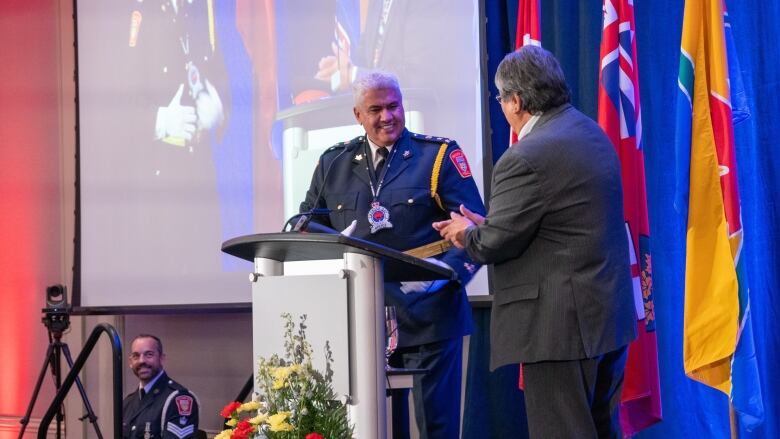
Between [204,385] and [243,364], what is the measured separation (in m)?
0.27

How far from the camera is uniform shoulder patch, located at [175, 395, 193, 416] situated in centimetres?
434

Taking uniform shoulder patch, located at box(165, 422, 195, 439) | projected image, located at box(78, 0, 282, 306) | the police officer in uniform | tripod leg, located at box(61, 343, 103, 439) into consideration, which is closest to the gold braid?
the police officer in uniform

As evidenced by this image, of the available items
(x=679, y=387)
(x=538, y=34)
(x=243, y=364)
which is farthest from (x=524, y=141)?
(x=243, y=364)

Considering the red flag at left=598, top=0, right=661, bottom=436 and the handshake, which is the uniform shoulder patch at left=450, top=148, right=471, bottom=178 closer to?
the red flag at left=598, top=0, right=661, bottom=436

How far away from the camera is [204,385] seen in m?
5.22

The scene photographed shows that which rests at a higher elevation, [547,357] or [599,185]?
[599,185]

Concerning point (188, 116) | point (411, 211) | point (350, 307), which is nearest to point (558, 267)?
point (350, 307)

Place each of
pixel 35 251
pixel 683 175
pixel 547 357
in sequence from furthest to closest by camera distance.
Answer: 1. pixel 35 251
2. pixel 683 175
3. pixel 547 357

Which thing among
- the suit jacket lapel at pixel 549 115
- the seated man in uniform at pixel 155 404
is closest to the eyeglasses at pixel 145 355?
the seated man in uniform at pixel 155 404

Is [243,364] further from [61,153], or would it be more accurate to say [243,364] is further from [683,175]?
[683,175]

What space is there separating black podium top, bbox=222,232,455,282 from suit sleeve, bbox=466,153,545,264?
125 mm

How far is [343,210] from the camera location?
320 cm

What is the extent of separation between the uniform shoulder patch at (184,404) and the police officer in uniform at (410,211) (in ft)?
5.05

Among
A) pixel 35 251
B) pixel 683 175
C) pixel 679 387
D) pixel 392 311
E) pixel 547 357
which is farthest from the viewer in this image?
pixel 35 251
